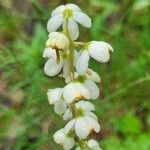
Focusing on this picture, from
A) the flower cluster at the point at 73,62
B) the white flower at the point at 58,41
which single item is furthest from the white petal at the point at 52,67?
the white flower at the point at 58,41

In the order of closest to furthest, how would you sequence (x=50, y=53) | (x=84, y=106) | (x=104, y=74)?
(x=50, y=53)
(x=84, y=106)
(x=104, y=74)

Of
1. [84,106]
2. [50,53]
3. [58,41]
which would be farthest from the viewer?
[84,106]

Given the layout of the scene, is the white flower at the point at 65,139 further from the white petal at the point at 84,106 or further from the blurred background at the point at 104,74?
the blurred background at the point at 104,74

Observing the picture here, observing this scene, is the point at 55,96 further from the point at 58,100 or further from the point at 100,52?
the point at 100,52

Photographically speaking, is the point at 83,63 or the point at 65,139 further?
the point at 65,139

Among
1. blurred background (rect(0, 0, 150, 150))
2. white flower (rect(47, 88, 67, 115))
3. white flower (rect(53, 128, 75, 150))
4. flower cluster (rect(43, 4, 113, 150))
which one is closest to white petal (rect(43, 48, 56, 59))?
flower cluster (rect(43, 4, 113, 150))

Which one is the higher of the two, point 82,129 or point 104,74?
point 82,129

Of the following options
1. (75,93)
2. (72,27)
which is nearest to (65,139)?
(75,93)
